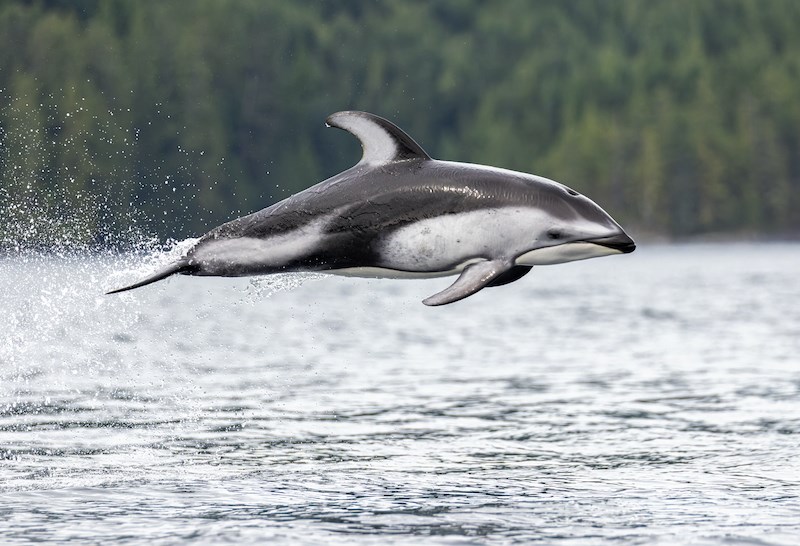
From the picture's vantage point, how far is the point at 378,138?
40.8ft

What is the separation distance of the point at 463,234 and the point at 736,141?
479 ft

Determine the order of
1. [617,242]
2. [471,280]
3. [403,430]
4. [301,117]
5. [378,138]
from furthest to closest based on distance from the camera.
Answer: [301,117] → [403,430] → [378,138] → [617,242] → [471,280]

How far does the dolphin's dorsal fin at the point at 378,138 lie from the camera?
12398mm

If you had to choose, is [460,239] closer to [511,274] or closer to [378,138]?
[511,274]

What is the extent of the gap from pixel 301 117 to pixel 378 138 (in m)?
138

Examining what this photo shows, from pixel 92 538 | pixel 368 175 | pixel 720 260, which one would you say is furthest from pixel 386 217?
pixel 720 260

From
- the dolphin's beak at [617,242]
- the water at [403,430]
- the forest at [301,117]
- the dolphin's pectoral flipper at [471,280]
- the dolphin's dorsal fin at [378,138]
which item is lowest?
the water at [403,430]

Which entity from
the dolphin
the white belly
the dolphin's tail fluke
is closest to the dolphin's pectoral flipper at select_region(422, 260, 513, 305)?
the dolphin

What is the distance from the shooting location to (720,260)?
119125 millimetres

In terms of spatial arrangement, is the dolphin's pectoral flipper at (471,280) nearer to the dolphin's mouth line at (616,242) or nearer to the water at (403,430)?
the dolphin's mouth line at (616,242)

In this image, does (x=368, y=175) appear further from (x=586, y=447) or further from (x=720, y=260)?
(x=720, y=260)

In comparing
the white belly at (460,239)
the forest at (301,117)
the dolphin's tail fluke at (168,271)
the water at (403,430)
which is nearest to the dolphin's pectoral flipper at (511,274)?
the white belly at (460,239)

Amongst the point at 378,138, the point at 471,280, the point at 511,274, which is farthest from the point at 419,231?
the point at 378,138

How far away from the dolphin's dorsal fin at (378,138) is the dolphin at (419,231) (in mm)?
247
